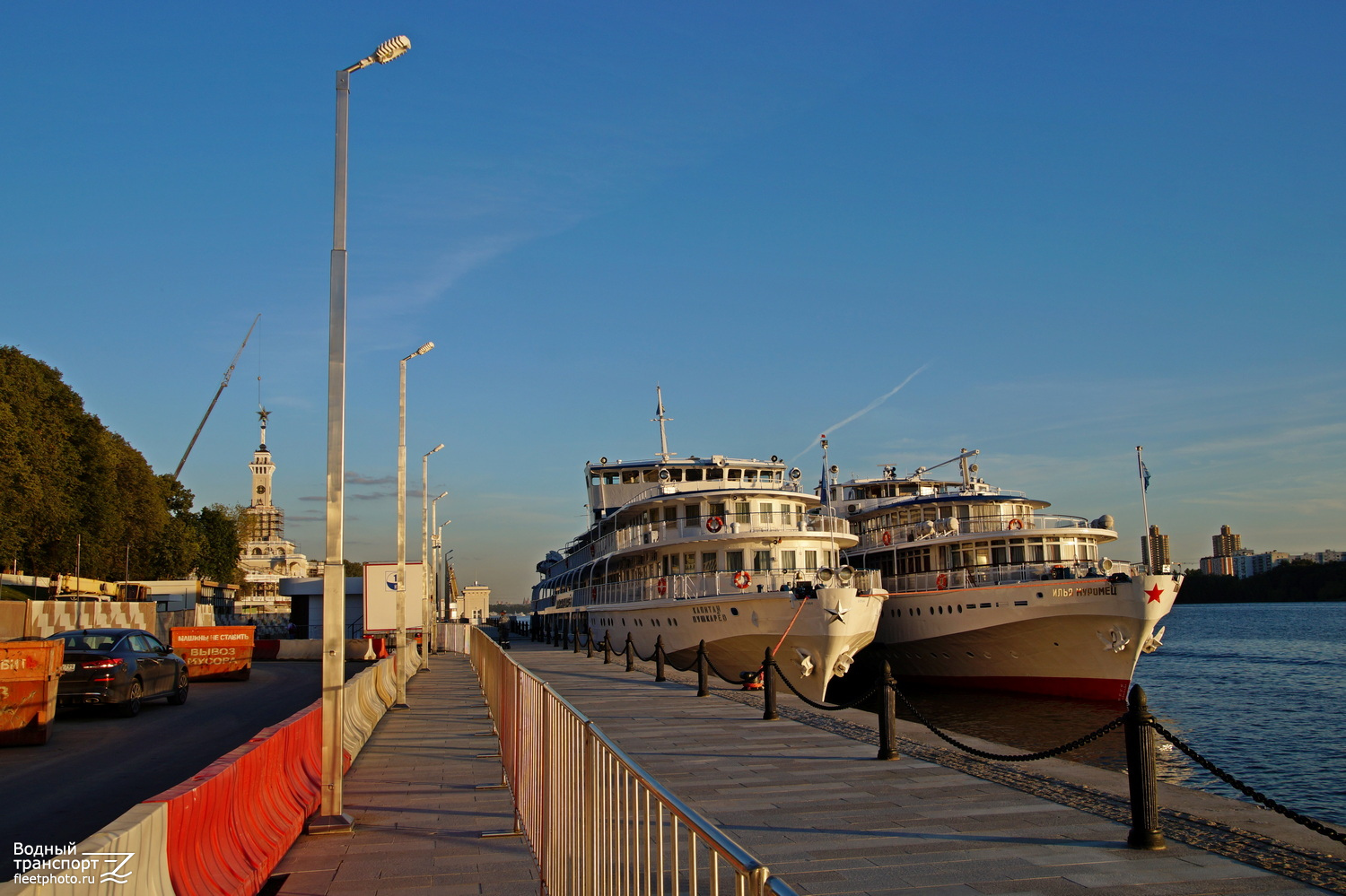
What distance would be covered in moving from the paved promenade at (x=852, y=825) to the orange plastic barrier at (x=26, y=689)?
4.60 m

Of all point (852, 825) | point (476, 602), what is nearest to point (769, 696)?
point (852, 825)

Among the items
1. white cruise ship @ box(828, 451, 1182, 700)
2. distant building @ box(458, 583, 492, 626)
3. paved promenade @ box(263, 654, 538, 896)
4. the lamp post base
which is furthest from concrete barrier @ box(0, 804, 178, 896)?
distant building @ box(458, 583, 492, 626)

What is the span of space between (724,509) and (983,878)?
25.0m

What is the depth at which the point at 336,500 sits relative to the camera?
8727 millimetres

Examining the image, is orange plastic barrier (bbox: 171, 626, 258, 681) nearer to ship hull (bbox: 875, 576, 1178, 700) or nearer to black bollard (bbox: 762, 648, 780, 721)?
black bollard (bbox: 762, 648, 780, 721)

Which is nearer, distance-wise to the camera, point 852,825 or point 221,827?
point 221,827

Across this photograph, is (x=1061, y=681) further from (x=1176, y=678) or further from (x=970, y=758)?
(x=970, y=758)

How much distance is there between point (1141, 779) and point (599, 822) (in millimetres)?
4701

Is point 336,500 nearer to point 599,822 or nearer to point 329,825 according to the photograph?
point 329,825

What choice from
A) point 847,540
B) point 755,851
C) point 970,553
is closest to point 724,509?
point 847,540

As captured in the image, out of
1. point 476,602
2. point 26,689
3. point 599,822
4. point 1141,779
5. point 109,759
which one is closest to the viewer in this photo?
point 599,822

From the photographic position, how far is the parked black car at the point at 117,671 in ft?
53.0

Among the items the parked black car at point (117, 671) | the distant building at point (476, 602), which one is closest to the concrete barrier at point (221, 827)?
the parked black car at point (117, 671)

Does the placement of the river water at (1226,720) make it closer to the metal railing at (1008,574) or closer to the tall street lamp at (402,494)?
the metal railing at (1008,574)
